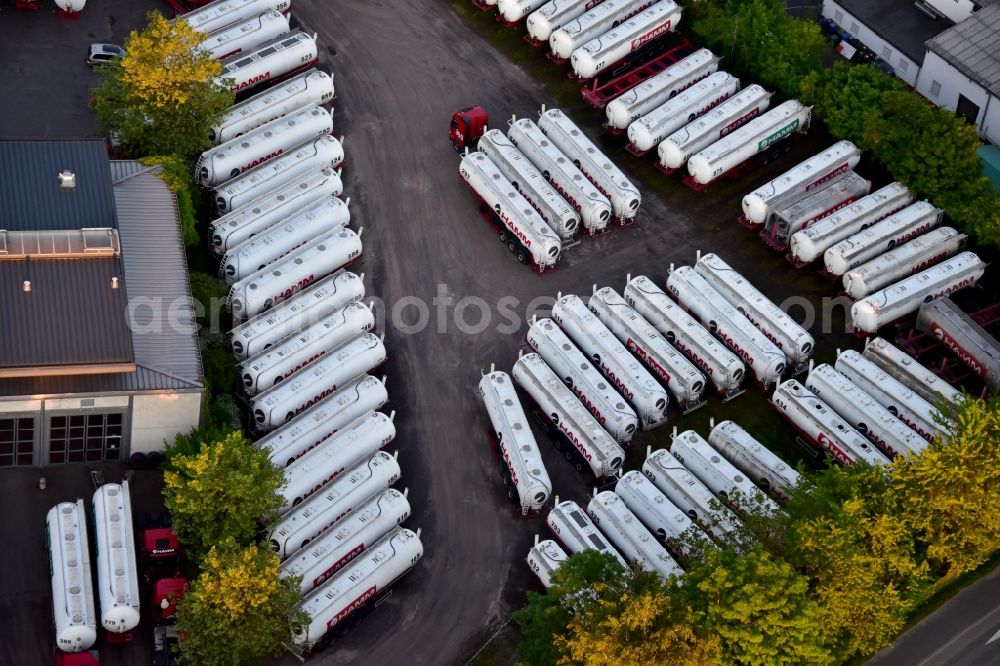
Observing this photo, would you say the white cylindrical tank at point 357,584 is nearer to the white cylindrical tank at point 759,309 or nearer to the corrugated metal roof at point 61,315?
the corrugated metal roof at point 61,315

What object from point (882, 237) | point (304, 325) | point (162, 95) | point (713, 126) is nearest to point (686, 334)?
point (882, 237)

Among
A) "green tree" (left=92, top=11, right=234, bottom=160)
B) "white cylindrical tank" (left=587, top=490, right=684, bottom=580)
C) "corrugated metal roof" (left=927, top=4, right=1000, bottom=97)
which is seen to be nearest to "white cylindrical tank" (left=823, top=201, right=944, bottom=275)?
"corrugated metal roof" (left=927, top=4, right=1000, bottom=97)

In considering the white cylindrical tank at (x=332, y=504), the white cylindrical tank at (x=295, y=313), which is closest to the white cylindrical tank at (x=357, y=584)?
the white cylindrical tank at (x=332, y=504)

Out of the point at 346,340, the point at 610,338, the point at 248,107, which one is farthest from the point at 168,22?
the point at 610,338

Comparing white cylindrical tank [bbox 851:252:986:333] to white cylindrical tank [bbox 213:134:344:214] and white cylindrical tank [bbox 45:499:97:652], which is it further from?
white cylindrical tank [bbox 45:499:97:652]

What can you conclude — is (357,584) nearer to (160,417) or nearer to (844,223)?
(160,417)

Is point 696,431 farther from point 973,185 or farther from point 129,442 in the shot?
point 129,442
